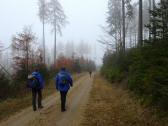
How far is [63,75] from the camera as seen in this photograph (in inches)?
551

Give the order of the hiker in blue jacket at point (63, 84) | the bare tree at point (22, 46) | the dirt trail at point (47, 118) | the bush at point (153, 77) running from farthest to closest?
1. the bare tree at point (22, 46)
2. the hiker in blue jacket at point (63, 84)
3. the dirt trail at point (47, 118)
4. the bush at point (153, 77)

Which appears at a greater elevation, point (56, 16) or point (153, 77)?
point (56, 16)

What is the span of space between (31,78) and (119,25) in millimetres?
33841

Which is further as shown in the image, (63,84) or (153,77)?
(63,84)

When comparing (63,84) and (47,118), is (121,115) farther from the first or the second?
(63,84)

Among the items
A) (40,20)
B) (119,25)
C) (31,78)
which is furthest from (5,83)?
(40,20)

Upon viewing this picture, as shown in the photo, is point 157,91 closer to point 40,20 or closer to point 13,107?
→ point 13,107

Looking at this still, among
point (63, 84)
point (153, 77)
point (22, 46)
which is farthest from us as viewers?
point (22, 46)

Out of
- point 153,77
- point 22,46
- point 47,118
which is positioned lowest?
point 47,118

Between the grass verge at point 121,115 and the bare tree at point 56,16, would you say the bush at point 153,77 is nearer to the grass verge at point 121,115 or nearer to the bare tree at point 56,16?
the grass verge at point 121,115

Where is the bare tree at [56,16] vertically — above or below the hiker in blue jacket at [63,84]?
above

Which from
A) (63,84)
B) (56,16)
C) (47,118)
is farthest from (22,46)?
(56,16)

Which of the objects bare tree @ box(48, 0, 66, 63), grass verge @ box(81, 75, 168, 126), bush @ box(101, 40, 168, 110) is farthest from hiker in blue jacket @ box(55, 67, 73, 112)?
bare tree @ box(48, 0, 66, 63)

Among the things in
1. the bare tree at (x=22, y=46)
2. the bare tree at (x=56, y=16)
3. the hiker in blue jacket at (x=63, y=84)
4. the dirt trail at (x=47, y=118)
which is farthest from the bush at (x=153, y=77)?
the bare tree at (x=56, y=16)
